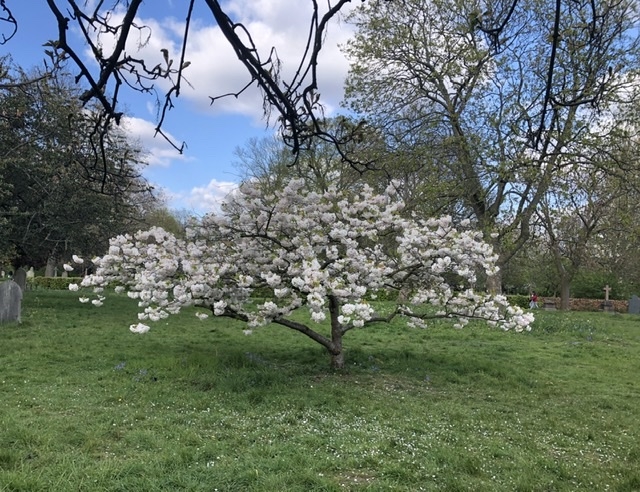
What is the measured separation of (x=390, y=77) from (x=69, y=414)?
1392 cm

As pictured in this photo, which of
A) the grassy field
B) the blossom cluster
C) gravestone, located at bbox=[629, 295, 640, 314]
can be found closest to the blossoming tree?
the blossom cluster

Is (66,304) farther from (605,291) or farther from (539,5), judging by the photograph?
(605,291)

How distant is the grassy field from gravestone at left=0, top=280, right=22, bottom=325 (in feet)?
1.40

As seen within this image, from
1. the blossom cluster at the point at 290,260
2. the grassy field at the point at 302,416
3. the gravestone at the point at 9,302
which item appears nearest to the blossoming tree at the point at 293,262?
the blossom cluster at the point at 290,260

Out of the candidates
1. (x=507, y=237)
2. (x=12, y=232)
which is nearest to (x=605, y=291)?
(x=507, y=237)

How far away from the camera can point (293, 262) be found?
766cm

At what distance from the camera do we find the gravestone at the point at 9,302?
464 inches

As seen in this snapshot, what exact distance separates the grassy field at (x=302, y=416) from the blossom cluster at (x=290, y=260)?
3.30ft

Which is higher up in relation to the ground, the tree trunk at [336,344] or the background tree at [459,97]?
the background tree at [459,97]

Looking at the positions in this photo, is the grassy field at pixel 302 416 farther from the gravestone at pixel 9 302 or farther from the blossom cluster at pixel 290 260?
the blossom cluster at pixel 290 260

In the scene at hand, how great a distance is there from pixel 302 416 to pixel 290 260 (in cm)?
249

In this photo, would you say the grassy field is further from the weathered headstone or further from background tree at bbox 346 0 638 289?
the weathered headstone

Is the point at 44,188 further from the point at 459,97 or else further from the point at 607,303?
the point at 607,303

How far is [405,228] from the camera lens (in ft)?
26.9
